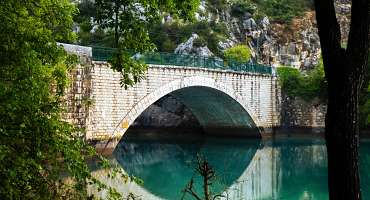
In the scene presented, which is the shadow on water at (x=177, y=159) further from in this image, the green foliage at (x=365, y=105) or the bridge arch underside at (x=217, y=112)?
the green foliage at (x=365, y=105)

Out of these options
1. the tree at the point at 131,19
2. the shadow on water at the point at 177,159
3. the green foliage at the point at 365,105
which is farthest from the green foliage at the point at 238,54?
the tree at the point at 131,19

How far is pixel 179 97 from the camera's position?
102 ft

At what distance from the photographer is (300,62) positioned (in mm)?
40812

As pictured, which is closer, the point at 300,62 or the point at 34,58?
the point at 34,58

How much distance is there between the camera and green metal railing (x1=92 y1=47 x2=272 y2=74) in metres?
19.8

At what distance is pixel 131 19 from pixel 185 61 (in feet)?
65.6

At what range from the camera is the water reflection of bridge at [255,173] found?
1591 cm

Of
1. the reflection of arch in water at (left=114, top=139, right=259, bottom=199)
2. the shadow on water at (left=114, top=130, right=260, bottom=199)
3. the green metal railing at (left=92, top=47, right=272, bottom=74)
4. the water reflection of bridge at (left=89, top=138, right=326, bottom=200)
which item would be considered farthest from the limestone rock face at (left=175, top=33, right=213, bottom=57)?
the water reflection of bridge at (left=89, top=138, right=326, bottom=200)

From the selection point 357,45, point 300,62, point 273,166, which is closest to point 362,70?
point 357,45

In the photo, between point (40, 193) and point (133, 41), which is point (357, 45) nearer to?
point (133, 41)

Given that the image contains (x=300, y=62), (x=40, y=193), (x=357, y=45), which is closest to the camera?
(x=357, y=45)

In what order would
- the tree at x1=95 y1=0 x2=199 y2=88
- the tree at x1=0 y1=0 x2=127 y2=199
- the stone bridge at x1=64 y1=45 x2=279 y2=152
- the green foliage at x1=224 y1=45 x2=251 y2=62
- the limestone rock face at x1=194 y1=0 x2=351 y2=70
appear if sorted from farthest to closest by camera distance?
the limestone rock face at x1=194 y1=0 x2=351 y2=70 < the green foliage at x1=224 y1=45 x2=251 y2=62 < the stone bridge at x1=64 y1=45 x2=279 y2=152 < the tree at x1=95 y1=0 x2=199 y2=88 < the tree at x1=0 y1=0 x2=127 y2=199

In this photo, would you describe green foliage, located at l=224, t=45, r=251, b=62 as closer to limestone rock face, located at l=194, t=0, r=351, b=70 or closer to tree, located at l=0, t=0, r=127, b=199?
limestone rock face, located at l=194, t=0, r=351, b=70

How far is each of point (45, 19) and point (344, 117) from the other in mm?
5133
